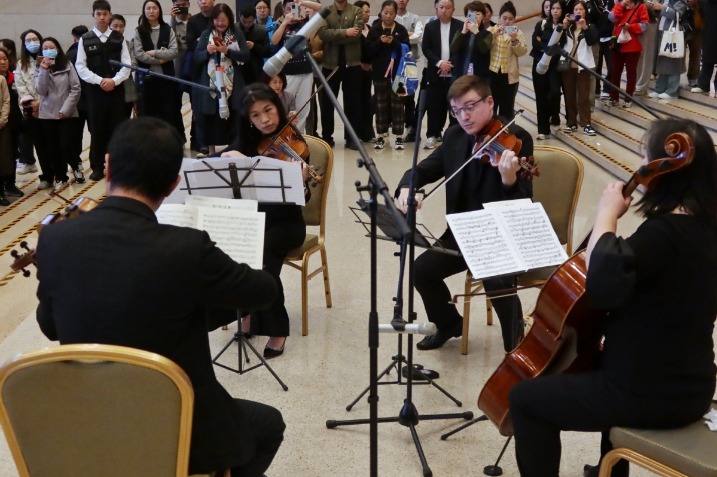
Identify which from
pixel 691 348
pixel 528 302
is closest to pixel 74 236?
pixel 691 348

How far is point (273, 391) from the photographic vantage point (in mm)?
3422

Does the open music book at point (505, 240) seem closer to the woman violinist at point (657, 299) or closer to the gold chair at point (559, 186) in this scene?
the woman violinist at point (657, 299)

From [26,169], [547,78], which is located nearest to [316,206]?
[26,169]

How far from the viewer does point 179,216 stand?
104 inches

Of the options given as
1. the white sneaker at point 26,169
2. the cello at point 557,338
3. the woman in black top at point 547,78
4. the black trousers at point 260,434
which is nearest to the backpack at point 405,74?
the woman in black top at point 547,78

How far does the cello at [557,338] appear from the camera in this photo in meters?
2.27

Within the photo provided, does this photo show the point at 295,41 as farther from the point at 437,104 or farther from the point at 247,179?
the point at 437,104

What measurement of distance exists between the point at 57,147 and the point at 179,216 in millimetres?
4535

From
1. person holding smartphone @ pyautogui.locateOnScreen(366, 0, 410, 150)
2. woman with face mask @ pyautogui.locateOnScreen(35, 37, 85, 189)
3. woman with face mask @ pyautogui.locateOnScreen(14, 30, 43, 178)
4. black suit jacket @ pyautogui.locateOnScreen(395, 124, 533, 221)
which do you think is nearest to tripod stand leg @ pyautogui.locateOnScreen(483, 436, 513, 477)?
black suit jacket @ pyautogui.locateOnScreen(395, 124, 533, 221)

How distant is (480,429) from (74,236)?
183 cm

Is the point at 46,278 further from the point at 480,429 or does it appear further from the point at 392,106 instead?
the point at 392,106

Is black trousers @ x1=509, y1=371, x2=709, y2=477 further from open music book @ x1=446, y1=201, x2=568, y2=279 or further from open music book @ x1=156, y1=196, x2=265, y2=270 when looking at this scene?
open music book @ x1=156, y1=196, x2=265, y2=270

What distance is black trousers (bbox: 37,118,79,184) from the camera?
6629mm

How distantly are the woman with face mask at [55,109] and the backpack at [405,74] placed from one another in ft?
9.86
